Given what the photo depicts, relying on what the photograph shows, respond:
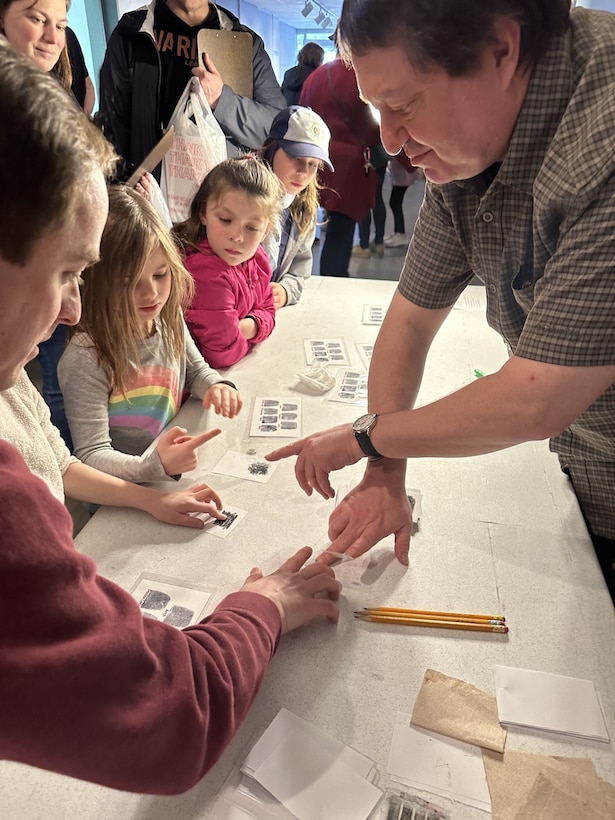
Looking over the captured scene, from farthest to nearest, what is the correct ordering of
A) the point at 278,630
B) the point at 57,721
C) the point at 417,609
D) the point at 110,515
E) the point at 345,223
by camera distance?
the point at 345,223
the point at 110,515
the point at 417,609
the point at 278,630
the point at 57,721

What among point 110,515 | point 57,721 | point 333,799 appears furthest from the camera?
point 110,515

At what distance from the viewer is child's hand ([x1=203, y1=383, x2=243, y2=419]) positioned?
1.50 metres

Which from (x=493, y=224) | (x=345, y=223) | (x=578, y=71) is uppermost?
(x=578, y=71)

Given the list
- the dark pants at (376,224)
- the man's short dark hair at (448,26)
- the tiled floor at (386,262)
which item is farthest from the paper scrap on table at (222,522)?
the dark pants at (376,224)

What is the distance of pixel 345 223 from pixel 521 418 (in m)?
3.08

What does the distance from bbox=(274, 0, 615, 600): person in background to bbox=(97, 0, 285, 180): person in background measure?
1.71m

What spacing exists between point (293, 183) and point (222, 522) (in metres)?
1.62

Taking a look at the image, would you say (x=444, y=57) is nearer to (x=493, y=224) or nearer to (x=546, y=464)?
(x=493, y=224)

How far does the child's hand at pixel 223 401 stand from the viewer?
1.50m

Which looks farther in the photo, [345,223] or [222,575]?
[345,223]

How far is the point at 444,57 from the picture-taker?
797mm

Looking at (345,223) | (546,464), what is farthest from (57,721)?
(345,223)

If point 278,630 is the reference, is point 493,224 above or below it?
above

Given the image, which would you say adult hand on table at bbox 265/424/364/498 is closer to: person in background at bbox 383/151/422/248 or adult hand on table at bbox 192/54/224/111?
adult hand on table at bbox 192/54/224/111
